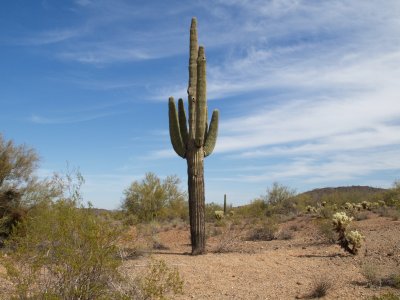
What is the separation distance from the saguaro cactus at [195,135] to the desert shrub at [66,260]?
261 inches

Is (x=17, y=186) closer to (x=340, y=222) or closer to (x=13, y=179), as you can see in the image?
(x=13, y=179)

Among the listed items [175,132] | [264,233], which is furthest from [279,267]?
[264,233]

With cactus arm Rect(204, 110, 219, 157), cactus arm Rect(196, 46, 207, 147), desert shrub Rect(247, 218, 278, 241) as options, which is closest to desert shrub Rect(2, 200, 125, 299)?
cactus arm Rect(196, 46, 207, 147)

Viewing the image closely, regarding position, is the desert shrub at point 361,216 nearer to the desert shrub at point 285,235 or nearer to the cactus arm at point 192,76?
the desert shrub at point 285,235

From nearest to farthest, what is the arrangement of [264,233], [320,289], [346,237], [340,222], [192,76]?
1. [320,289]
2. [346,237]
3. [340,222]
4. [192,76]
5. [264,233]

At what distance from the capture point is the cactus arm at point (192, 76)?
1343cm

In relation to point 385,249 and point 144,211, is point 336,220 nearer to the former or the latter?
point 385,249

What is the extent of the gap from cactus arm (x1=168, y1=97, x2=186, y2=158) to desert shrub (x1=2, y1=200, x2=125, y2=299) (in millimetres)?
7050

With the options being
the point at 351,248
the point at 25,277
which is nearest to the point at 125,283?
the point at 25,277

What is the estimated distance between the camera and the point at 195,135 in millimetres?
13305

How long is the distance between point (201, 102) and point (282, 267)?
16.2 ft

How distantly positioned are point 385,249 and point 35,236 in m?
10.2

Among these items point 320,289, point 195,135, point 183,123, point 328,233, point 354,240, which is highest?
point 183,123

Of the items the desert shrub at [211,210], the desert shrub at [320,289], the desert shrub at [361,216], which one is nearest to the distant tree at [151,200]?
the desert shrub at [211,210]
